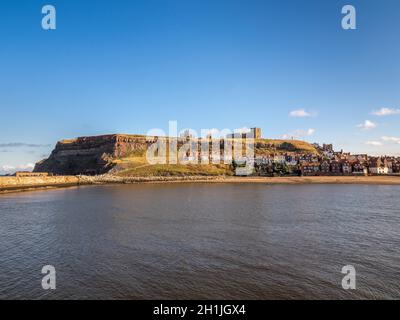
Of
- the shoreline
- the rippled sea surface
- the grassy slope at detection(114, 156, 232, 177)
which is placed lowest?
the rippled sea surface

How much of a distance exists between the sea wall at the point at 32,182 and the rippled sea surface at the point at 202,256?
68.7 m

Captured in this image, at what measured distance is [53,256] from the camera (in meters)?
22.9

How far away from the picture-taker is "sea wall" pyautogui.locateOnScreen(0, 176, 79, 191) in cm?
9862

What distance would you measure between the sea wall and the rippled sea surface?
2704 inches

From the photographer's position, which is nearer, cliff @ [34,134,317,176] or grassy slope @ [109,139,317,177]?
grassy slope @ [109,139,317,177]

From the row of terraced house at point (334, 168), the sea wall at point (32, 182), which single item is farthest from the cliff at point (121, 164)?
the sea wall at point (32, 182)

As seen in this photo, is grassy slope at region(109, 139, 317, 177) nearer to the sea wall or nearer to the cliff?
the cliff

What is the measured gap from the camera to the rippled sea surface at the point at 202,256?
1648 cm

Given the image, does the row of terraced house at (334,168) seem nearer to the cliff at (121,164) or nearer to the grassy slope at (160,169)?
the grassy slope at (160,169)

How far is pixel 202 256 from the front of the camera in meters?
22.2

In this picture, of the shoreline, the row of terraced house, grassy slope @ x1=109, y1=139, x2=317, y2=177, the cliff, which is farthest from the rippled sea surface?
the row of terraced house
